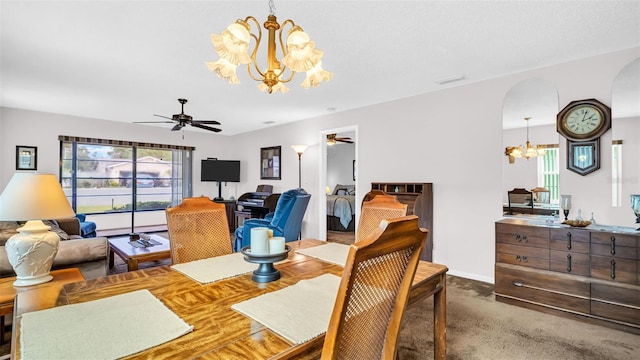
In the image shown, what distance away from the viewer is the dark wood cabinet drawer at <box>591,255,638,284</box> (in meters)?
2.28

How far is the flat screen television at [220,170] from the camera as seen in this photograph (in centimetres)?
691

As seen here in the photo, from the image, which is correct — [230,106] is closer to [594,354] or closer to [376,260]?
[376,260]

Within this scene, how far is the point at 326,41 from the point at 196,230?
183 centimetres

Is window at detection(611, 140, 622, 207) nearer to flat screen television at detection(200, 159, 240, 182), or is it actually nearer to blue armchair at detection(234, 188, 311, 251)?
blue armchair at detection(234, 188, 311, 251)

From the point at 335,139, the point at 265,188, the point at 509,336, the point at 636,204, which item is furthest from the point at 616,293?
the point at 335,139

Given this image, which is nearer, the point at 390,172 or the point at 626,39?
the point at 626,39

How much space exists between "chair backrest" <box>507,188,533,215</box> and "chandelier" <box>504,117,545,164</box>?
0.34 meters

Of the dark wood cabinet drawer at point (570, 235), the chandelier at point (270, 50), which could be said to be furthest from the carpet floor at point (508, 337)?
the chandelier at point (270, 50)

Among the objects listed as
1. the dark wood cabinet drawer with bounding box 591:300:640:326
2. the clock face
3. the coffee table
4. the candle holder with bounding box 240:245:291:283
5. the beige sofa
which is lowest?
the dark wood cabinet drawer with bounding box 591:300:640:326

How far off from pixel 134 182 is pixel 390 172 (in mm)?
5554

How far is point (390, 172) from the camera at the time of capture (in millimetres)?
4352

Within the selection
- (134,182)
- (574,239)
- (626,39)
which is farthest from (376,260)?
(134,182)

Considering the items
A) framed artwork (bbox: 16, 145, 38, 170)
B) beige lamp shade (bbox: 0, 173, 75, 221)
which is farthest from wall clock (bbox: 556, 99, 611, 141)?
framed artwork (bbox: 16, 145, 38, 170)

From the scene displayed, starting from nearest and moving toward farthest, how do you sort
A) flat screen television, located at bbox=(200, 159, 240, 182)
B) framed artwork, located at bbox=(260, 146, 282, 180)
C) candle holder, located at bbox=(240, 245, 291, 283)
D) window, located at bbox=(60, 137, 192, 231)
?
candle holder, located at bbox=(240, 245, 291, 283), window, located at bbox=(60, 137, 192, 231), framed artwork, located at bbox=(260, 146, 282, 180), flat screen television, located at bbox=(200, 159, 240, 182)
